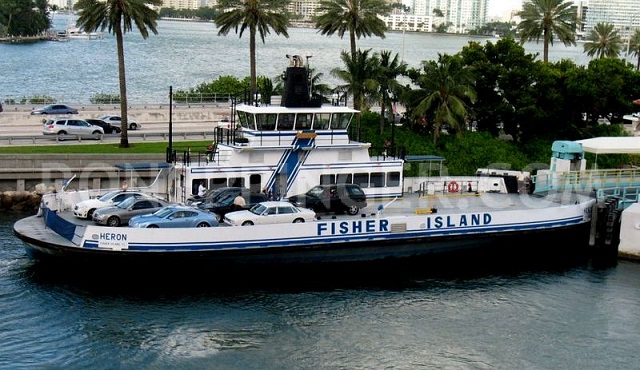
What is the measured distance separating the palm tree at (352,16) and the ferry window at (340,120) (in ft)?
69.6

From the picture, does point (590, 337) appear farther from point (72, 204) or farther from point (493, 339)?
point (72, 204)

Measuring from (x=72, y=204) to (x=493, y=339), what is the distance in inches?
665

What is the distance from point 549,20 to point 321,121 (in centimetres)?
3410

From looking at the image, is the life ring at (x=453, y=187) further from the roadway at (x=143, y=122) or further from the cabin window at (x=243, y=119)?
the roadway at (x=143, y=122)

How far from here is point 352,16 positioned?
5656cm

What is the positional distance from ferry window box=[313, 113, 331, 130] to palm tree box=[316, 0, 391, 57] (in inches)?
851

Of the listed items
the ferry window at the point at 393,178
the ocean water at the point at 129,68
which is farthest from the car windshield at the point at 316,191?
the ocean water at the point at 129,68

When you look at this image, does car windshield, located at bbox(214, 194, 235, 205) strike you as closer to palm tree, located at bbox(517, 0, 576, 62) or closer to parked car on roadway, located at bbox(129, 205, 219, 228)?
parked car on roadway, located at bbox(129, 205, 219, 228)

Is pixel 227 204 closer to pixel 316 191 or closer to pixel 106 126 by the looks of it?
pixel 316 191

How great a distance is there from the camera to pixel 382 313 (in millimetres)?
29547

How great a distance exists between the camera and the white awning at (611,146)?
42.2m

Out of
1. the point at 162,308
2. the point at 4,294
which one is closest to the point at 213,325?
the point at 162,308

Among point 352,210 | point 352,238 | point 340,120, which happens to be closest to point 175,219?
point 352,238

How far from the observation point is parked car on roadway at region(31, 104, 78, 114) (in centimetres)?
6081
